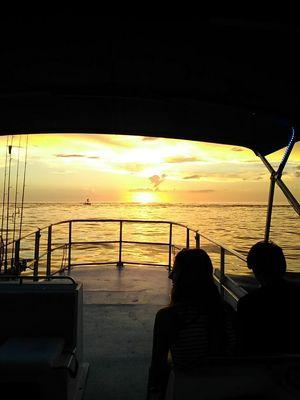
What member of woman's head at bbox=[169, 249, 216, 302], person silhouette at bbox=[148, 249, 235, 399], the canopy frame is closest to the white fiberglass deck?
person silhouette at bbox=[148, 249, 235, 399]

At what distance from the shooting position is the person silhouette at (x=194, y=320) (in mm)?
2066

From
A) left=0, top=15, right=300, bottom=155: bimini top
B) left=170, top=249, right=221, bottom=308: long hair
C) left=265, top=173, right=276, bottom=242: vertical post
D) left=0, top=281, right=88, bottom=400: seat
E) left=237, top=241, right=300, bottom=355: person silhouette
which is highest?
left=0, top=15, right=300, bottom=155: bimini top

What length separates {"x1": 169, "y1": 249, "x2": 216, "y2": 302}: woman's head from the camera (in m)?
2.12

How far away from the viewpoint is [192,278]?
2150 mm

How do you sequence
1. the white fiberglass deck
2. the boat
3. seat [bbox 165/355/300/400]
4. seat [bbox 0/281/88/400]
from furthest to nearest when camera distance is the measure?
the white fiberglass deck, seat [bbox 0/281/88/400], the boat, seat [bbox 165/355/300/400]

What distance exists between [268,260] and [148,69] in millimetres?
1871

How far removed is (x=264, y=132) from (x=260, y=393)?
3594mm

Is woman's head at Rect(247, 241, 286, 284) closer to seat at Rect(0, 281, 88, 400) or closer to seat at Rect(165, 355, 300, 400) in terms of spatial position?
seat at Rect(165, 355, 300, 400)

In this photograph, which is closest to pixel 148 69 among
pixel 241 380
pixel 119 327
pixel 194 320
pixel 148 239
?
pixel 194 320

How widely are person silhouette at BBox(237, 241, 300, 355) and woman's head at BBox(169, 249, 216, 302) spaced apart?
277 millimetres

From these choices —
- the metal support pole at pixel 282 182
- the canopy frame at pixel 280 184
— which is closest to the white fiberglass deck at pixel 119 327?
the canopy frame at pixel 280 184

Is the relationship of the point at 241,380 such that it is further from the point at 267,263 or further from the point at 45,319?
the point at 45,319

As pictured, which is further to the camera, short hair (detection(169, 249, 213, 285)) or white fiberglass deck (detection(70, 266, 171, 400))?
white fiberglass deck (detection(70, 266, 171, 400))

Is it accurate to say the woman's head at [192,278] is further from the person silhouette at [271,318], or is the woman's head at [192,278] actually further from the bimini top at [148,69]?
the bimini top at [148,69]
